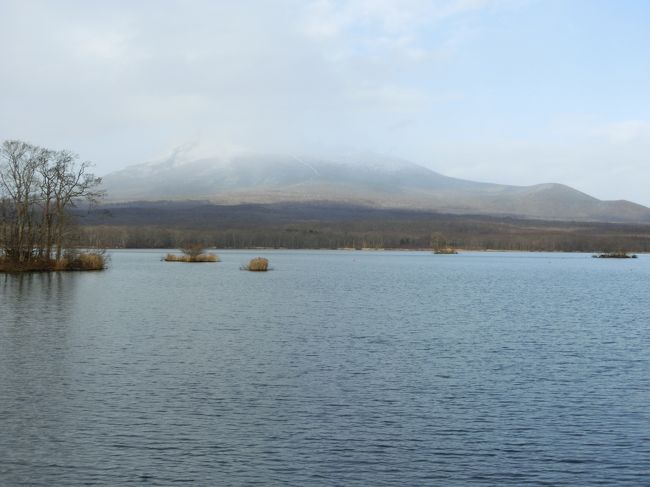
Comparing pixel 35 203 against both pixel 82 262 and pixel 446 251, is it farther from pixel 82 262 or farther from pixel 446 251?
pixel 446 251

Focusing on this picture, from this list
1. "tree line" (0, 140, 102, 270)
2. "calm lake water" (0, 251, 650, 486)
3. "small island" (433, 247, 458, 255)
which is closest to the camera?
"calm lake water" (0, 251, 650, 486)

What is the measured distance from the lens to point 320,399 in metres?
17.8

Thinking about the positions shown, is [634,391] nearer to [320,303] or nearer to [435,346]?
[435,346]

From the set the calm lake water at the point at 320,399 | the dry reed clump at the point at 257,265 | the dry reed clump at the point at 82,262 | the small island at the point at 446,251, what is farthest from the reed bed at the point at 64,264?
the small island at the point at 446,251

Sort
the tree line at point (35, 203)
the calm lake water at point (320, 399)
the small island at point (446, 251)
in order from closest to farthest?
1. the calm lake water at point (320, 399)
2. the tree line at point (35, 203)
3. the small island at point (446, 251)

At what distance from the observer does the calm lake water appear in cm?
1290

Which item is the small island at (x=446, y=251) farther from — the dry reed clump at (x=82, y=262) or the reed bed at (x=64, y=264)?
the dry reed clump at (x=82, y=262)

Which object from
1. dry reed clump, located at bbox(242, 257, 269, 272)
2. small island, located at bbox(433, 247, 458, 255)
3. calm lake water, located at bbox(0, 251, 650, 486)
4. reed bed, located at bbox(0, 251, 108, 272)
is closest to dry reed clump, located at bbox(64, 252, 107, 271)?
reed bed, located at bbox(0, 251, 108, 272)

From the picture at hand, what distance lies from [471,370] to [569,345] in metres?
7.39

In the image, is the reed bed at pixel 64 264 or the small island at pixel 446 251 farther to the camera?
the small island at pixel 446 251

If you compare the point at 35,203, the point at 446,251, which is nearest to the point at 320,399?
the point at 35,203

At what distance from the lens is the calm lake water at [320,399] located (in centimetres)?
1290

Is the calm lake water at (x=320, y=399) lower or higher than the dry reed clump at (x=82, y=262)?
lower

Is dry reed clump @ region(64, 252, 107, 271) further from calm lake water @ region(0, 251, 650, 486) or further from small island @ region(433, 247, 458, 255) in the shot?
small island @ region(433, 247, 458, 255)
